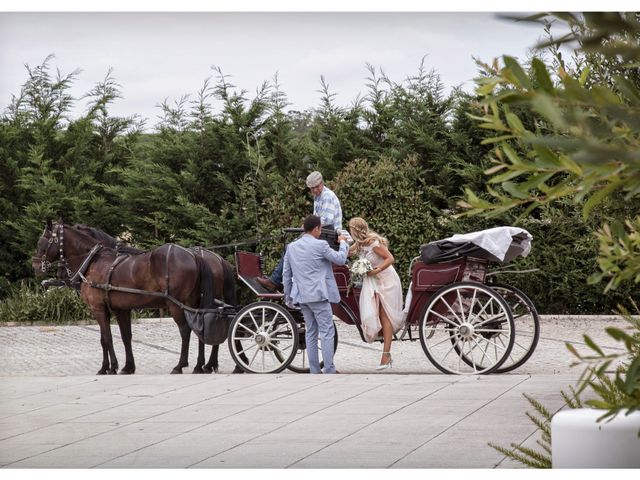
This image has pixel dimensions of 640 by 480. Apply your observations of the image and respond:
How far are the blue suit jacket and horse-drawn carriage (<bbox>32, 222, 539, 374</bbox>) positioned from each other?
44 centimetres

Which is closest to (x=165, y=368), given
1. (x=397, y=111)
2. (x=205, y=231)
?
(x=205, y=231)

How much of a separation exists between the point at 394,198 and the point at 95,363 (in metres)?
5.44

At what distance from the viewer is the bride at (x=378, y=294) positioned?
32.9ft

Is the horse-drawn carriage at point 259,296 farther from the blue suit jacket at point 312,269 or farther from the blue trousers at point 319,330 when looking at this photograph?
the blue suit jacket at point 312,269

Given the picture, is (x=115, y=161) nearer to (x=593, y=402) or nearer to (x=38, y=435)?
(x=38, y=435)

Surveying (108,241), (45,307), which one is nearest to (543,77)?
(108,241)

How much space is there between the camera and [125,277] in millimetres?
10945

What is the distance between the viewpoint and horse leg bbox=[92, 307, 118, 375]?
420 inches

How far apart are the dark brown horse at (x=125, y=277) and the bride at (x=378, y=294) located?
62.6 inches

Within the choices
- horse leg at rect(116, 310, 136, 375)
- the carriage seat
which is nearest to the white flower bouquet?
the carriage seat

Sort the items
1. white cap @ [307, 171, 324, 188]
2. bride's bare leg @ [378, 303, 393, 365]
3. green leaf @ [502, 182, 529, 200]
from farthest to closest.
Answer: white cap @ [307, 171, 324, 188]
bride's bare leg @ [378, 303, 393, 365]
green leaf @ [502, 182, 529, 200]

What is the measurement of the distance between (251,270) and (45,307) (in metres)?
6.79

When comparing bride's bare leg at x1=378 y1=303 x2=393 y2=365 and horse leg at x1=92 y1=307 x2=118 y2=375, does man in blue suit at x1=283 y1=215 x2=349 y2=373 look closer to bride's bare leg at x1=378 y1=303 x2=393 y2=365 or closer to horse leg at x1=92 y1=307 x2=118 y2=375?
bride's bare leg at x1=378 y1=303 x2=393 y2=365

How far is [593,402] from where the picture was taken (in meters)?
2.63
